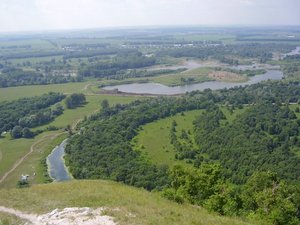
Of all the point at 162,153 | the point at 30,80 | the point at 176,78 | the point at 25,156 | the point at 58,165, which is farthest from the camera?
the point at 30,80

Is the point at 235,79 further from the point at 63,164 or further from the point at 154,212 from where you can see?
the point at 154,212

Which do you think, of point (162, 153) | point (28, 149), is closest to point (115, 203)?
point (162, 153)

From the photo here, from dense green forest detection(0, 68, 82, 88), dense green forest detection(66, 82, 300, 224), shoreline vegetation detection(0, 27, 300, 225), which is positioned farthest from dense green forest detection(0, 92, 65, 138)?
dense green forest detection(0, 68, 82, 88)

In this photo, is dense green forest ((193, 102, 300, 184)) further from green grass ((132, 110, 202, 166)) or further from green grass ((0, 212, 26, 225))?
green grass ((0, 212, 26, 225))

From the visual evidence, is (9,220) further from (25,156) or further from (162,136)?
(162,136)

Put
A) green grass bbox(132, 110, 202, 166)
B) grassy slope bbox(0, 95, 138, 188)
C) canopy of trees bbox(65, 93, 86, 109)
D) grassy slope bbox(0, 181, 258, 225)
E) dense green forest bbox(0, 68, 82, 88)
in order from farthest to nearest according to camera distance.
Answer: dense green forest bbox(0, 68, 82, 88), canopy of trees bbox(65, 93, 86, 109), green grass bbox(132, 110, 202, 166), grassy slope bbox(0, 95, 138, 188), grassy slope bbox(0, 181, 258, 225)

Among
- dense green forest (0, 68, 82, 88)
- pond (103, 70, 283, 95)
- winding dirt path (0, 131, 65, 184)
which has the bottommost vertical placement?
winding dirt path (0, 131, 65, 184)

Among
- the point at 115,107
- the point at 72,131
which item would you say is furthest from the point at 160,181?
the point at 115,107
